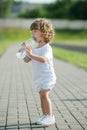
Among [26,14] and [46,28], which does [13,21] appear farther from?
[46,28]

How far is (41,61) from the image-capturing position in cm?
760

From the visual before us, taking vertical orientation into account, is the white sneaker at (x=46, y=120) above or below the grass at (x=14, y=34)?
above

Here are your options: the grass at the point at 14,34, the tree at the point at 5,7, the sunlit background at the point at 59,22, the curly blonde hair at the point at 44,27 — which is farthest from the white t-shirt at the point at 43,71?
the tree at the point at 5,7

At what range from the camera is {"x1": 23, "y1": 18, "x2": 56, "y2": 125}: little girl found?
24.7ft

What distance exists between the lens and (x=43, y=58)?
298 inches

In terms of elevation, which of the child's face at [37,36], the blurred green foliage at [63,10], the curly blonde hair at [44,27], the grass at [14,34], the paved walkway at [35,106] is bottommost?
the grass at [14,34]

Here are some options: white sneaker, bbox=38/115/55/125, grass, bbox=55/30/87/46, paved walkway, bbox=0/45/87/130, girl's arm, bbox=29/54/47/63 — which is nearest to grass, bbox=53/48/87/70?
paved walkway, bbox=0/45/87/130

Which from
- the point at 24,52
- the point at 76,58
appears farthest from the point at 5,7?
the point at 24,52

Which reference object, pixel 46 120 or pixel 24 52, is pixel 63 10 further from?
pixel 24 52

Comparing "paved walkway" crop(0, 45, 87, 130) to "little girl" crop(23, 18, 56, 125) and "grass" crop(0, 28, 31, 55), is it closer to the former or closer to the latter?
"little girl" crop(23, 18, 56, 125)

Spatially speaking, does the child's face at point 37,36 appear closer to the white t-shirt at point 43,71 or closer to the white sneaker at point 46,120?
the white t-shirt at point 43,71

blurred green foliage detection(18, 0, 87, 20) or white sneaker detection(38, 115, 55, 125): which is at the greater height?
white sneaker detection(38, 115, 55, 125)

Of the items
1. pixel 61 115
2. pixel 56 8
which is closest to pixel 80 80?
pixel 61 115

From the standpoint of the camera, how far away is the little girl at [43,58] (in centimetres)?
754
